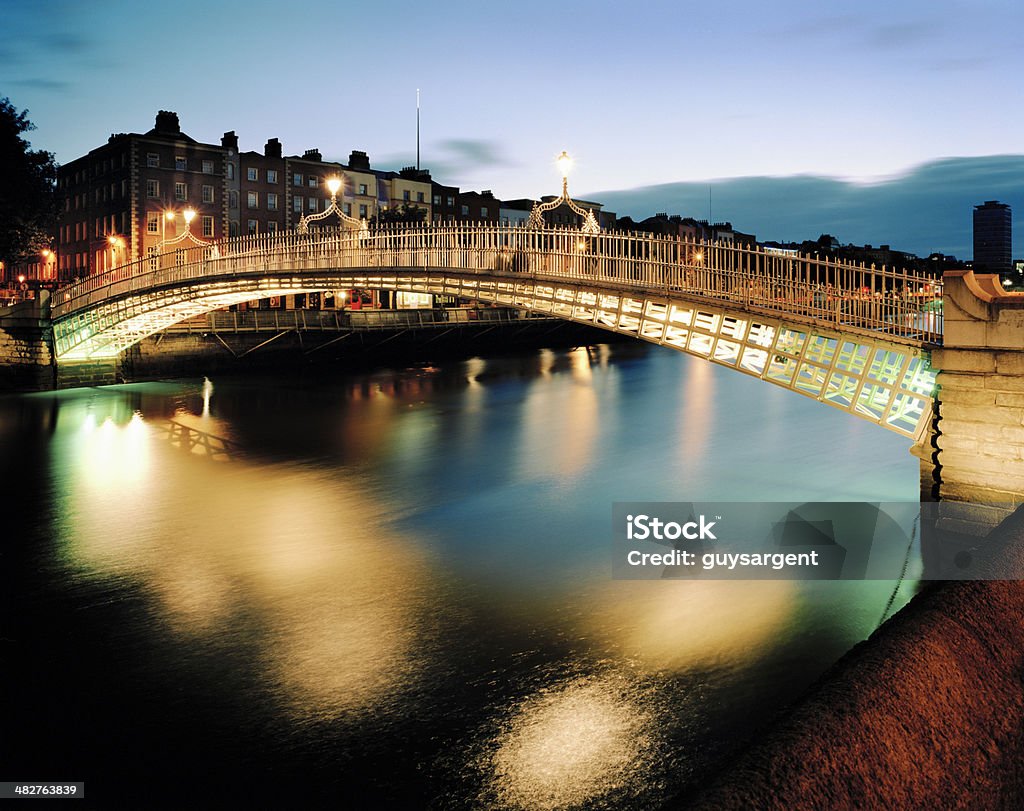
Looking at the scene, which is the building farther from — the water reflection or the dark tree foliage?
the water reflection

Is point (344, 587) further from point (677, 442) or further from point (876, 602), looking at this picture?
point (677, 442)

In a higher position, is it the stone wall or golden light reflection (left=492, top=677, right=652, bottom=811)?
the stone wall

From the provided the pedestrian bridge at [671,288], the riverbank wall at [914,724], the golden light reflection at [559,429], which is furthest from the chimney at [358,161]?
the riverbank wall at [914,724]

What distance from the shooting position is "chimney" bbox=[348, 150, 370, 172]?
68062 mm

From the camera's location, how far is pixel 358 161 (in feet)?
224

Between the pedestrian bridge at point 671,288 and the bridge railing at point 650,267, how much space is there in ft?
0.12

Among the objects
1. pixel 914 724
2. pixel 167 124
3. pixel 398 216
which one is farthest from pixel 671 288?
pixel 167 124

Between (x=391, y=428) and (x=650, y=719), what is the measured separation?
19.5 meters

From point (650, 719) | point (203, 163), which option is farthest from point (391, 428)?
point (203, 163)

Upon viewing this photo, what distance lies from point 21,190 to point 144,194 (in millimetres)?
17780

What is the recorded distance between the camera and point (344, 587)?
11609mm

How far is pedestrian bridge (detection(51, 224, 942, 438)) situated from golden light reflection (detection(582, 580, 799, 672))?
172 inches

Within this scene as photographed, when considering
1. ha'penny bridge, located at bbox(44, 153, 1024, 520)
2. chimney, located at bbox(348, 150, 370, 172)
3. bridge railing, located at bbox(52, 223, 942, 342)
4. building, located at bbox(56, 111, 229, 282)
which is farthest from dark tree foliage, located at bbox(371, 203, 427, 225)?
bridge railing, located at bbox(52, 223, 942, 342)

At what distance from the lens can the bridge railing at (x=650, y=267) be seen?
44.1ft
